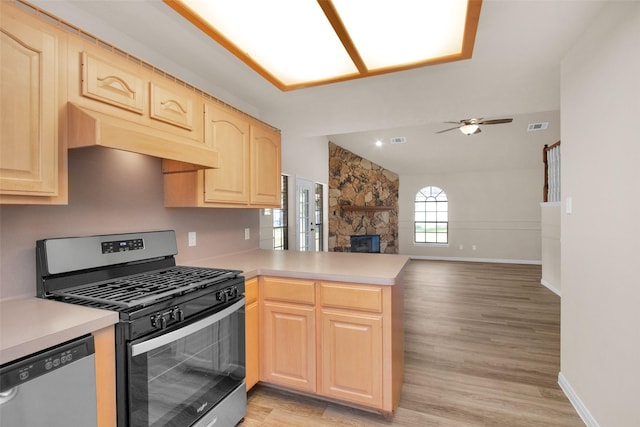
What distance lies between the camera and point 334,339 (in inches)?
77.9

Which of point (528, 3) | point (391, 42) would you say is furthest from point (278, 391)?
point (528, 3)

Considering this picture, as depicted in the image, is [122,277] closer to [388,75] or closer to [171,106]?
[171,106]

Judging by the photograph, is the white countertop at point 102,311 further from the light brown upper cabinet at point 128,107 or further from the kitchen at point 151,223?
the light brown upper cabinet at point 128,107

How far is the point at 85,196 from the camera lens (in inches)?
67.8

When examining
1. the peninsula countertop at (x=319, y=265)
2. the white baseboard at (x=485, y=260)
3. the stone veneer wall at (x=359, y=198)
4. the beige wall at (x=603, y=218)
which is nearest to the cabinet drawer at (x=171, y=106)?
the peninsula countertop at (x=319, y=265)

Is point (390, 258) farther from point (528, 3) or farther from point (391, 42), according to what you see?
point (528, 3)

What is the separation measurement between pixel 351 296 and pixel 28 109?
5.83 ft

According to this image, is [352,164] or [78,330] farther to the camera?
[352,164]

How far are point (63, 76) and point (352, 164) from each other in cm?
684

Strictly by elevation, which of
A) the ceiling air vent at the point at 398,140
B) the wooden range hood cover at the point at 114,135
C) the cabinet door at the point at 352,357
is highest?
the ceiling air vent at the point at 398,140

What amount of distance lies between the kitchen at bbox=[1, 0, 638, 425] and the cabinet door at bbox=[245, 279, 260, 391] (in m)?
0.66

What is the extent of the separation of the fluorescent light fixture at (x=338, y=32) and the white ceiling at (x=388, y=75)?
5.8 inches

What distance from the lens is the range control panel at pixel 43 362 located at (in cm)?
91

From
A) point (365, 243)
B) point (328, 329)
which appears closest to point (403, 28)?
point (328, 329)
